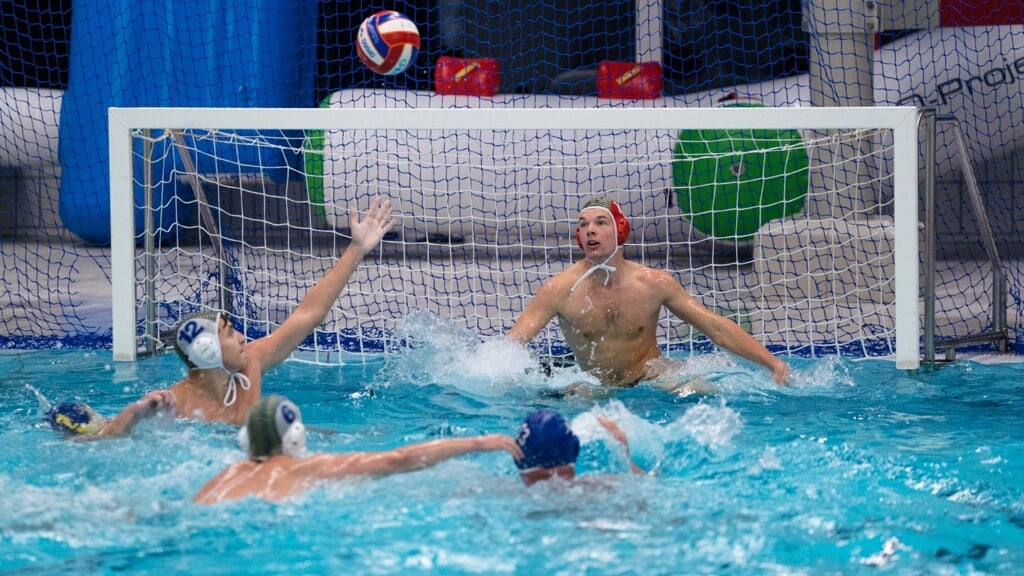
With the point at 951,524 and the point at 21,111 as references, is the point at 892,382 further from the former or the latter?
the point at 21,111

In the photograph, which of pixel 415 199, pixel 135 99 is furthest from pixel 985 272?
pixel 135 99

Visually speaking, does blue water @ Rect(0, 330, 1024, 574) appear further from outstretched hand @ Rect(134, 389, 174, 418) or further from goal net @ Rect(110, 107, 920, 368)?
goal net @ Rect(110, 107, 920, 368)

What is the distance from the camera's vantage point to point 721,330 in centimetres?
609

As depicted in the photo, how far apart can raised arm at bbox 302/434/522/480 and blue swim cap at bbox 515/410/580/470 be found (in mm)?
Result: 39

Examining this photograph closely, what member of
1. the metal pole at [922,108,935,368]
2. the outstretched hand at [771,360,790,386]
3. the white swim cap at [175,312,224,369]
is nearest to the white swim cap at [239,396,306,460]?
the white swim cap at [175,312,224,369]

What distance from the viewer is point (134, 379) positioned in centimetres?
670

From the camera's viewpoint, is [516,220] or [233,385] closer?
[233,385]

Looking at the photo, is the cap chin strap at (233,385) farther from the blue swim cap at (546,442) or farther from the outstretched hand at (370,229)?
the blue swim cap at (546,442)

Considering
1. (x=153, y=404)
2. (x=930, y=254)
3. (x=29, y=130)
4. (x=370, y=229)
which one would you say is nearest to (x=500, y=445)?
(x=153, y=404)

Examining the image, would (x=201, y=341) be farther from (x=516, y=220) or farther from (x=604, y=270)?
(x=516, y=220)

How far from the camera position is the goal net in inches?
259

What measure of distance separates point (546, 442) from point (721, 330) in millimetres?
2414

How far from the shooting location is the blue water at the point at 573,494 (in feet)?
11.9

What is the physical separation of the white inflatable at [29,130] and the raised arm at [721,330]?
7.81m
